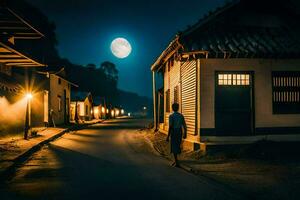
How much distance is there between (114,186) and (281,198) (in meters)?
3.37

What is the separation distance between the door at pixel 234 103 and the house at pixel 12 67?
7.97 meters

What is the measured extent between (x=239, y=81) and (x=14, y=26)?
9.24 m

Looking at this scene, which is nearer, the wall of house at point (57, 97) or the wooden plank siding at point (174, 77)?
the wooden plank siding at point (174, 77)

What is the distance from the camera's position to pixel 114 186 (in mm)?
8258

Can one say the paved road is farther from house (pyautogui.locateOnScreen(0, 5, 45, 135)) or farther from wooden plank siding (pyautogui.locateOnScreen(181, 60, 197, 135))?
house (pyautogui.locateOnScreen(0, 5, 45, 135))

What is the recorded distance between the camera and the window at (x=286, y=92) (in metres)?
15.4

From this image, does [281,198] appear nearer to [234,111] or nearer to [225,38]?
[234,111]

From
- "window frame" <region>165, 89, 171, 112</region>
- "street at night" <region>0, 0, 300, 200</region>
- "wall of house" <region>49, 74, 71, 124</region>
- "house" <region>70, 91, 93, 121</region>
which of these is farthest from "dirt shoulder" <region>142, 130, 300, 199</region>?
"house" <region>70, 91, 93, 121</region>

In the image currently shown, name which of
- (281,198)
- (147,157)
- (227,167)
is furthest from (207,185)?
(147,157)

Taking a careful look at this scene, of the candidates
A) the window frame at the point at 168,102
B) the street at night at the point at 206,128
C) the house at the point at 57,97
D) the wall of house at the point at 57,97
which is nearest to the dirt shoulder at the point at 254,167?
the street at night at the point at 206,128

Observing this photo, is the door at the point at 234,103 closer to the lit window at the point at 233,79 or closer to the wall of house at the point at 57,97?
the lit window at the point at 233,79

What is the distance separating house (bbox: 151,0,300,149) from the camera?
14.9 meters

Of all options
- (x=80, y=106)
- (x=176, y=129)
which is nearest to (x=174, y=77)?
(x=176, y=129)

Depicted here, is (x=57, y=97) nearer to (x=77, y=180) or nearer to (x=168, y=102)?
(x=168, y=102)
